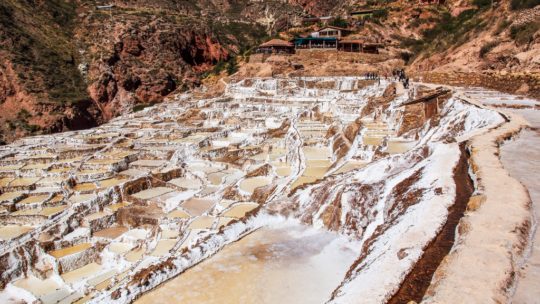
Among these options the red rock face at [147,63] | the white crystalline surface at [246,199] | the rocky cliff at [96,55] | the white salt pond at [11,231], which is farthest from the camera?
the red rock face at [147,63]

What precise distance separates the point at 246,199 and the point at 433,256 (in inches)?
431

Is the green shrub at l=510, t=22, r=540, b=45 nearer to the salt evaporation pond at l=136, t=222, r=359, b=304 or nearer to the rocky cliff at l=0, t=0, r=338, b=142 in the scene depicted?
the salt evaporation pond at l=136, t=222, r=359, b=304

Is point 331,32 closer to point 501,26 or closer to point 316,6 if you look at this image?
point 501,26

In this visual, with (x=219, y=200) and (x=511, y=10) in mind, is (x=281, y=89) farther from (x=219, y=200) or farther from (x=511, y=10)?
(x=219, y=200)

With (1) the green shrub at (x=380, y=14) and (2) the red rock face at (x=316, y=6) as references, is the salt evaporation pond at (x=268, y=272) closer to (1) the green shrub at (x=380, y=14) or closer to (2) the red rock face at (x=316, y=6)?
(1) the green shrub at (x=380, y=14)

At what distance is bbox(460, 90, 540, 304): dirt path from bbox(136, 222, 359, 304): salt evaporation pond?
2.66 metres

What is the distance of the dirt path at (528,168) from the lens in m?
4.23

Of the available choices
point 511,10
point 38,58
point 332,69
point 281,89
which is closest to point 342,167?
point 511,10

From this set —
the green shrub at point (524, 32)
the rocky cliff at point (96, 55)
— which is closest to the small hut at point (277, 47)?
the rocky cliff at point (96, 55)

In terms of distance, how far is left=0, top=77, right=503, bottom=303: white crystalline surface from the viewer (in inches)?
252

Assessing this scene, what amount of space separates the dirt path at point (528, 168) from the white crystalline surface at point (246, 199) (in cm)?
111

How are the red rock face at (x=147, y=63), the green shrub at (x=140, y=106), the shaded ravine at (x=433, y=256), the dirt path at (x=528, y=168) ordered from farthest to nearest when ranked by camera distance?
the red rock face at (x=147, y=63)
the green shrub at (x=140, y=106)
the shaded ravine at (x=433, y=256)
the dirt path at (x=528, y=168)

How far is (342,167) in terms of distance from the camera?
14.6 meters

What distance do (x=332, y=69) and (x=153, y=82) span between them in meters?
23.3
